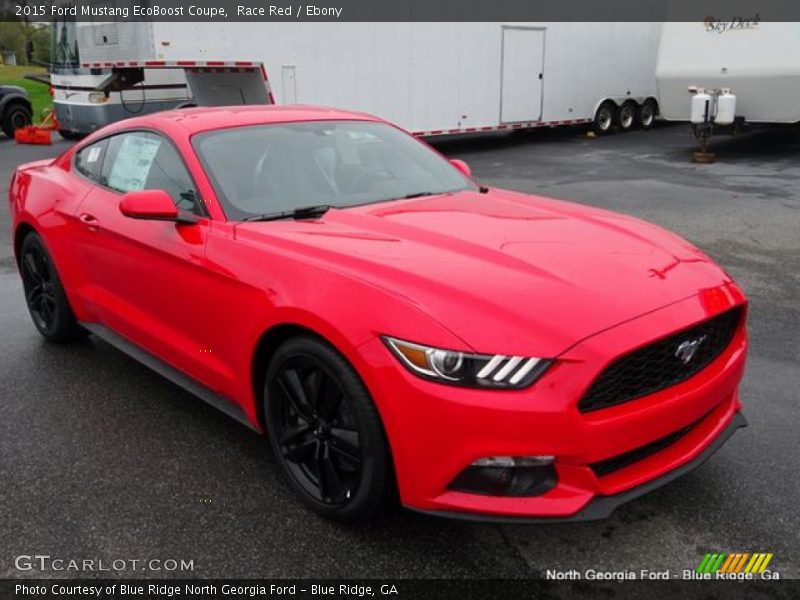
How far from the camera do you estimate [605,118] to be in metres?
18.8

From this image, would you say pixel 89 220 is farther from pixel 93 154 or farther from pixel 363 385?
pixel 363 385

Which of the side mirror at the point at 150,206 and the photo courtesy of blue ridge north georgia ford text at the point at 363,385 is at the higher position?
the side mirror at the point at 150,206

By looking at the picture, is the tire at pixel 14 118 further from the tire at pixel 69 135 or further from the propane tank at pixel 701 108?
the propane tank at pixel 701 108

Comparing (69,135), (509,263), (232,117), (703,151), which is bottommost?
(69,135)

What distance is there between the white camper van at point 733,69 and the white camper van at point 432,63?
323 centimetres

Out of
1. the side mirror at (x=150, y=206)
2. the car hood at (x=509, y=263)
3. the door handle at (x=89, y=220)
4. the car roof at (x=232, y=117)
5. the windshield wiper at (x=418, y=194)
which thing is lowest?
the door handle at (x=89, y=220)

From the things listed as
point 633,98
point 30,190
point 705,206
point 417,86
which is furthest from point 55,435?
point 633,98

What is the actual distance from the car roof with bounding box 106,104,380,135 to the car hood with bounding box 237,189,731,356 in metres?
0.85

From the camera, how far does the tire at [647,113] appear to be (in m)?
19.8

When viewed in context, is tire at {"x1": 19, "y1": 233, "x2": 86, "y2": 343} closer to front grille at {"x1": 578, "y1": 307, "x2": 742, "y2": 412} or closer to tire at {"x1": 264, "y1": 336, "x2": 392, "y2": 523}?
tire at {"x1": 264, "y1": 336, "x2": 392, "y2": 523}

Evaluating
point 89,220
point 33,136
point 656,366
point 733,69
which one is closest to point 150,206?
point 89,220

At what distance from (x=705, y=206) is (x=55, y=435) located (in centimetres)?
816

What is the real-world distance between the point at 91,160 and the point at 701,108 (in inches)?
455

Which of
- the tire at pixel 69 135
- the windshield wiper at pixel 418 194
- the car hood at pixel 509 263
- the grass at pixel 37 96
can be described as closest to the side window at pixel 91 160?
the car hood at pixel 509 263
